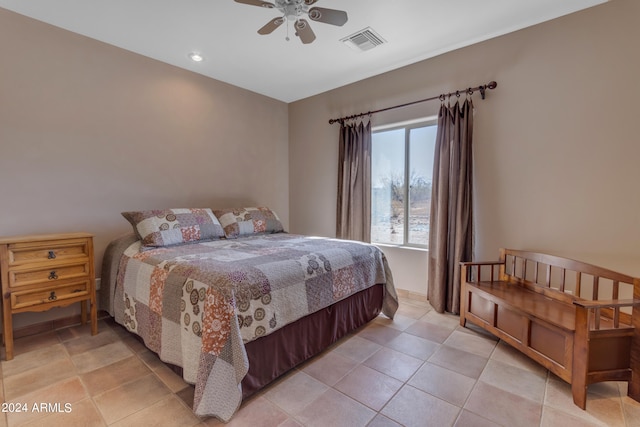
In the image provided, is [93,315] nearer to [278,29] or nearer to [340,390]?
[340,390]

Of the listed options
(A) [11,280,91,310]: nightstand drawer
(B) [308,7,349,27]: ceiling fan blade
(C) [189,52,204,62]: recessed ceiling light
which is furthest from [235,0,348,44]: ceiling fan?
(A) [11,280,91,310]: nightstand drawer

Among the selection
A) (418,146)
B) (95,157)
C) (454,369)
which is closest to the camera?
(454,369)

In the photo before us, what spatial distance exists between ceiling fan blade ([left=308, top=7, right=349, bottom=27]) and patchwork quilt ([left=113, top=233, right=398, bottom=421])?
5.34 feet

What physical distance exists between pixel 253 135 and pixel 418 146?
7.21ft

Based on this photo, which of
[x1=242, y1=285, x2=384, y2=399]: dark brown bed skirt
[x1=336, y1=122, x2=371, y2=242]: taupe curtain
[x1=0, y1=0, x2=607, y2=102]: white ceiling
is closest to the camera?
[x1=242, y1=285, x2=384, y2=399]: dark brown bed skirt

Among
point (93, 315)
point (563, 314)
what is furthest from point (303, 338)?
point (93, 315)

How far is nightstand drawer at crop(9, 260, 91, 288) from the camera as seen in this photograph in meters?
2.03

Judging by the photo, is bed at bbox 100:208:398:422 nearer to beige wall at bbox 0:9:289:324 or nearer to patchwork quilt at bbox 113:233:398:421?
patchwork quilt at bbox 113:233:398:421

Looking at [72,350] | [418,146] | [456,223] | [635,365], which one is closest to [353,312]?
[456,223]

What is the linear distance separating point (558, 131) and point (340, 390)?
8.49ft

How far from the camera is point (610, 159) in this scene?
2.13 meters

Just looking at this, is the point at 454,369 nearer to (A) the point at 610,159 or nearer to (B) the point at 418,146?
(A) the point at 610,159

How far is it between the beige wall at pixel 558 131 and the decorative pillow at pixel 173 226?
237 centimetres

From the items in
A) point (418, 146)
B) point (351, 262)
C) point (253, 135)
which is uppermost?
point (253, 135)
